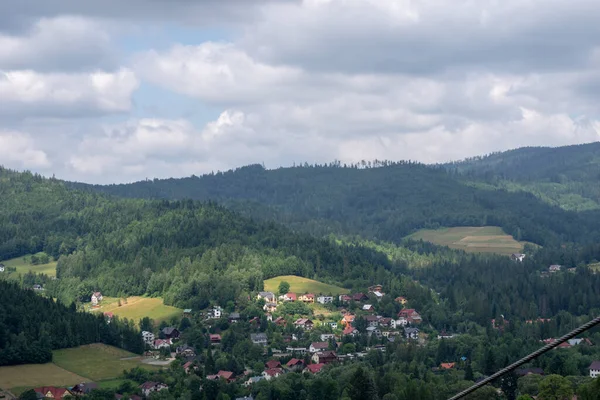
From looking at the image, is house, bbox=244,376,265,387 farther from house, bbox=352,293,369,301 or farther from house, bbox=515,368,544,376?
house, bbox=352,293,369,301

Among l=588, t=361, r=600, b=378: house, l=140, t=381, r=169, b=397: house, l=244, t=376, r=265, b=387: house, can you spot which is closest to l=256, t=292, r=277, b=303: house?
l=244, t=376, r=265, b=387: house

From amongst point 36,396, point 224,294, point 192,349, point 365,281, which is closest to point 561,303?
point 365,281

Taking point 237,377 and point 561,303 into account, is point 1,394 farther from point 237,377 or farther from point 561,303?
point 561,303

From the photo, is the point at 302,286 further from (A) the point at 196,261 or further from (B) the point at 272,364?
(B) the point at 272,364

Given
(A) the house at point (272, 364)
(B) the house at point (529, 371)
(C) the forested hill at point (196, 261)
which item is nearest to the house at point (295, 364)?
(A) the house at point (272, 364)

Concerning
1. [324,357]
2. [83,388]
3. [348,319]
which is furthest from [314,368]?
[348,319]

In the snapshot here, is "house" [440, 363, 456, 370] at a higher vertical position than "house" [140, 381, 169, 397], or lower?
lower
